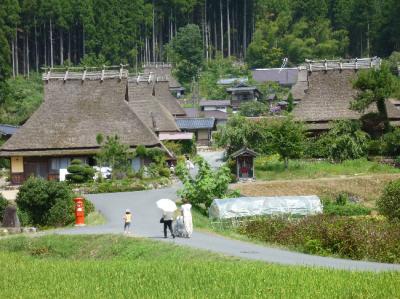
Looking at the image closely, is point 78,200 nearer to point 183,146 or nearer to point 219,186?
point 219,186

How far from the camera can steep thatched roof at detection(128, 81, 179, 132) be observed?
50.9 m

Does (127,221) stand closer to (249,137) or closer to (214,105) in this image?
(249,137)

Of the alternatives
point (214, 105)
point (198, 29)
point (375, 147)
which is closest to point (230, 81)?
point (214, 105)

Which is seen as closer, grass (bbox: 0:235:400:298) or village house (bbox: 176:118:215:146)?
grass (bbox: 0:235:400:298)

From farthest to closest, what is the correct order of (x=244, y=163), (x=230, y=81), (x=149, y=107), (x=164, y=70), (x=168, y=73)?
(x=230, y=81) → (x=168, y=73) → (x=164, y=70) → (x=149, y=107) → (x=244, y=163)

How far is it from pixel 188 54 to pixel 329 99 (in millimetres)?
35006

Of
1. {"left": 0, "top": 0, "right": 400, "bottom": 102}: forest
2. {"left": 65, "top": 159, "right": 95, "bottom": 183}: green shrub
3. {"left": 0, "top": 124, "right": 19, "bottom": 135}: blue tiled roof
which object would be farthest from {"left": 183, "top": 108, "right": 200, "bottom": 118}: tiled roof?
{"left": 65, "top": 159, "right": 95, "bottom": 183}: green shrub

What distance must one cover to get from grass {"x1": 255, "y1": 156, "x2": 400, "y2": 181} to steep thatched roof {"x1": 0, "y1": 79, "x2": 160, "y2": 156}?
543 centimetres

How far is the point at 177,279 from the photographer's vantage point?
55.0 ft

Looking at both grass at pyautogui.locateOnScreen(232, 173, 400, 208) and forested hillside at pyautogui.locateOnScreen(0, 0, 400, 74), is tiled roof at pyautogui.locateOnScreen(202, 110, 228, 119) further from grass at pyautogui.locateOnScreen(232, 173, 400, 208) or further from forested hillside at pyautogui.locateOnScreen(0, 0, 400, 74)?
grass at pyautogui.locateOnScreen(232, 173, 400, 208)

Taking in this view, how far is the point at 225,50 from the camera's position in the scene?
94.2 m

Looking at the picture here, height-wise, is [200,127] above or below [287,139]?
above

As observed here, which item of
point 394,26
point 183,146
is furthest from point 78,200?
point 394,26

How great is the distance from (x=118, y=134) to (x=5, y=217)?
1457 cm
